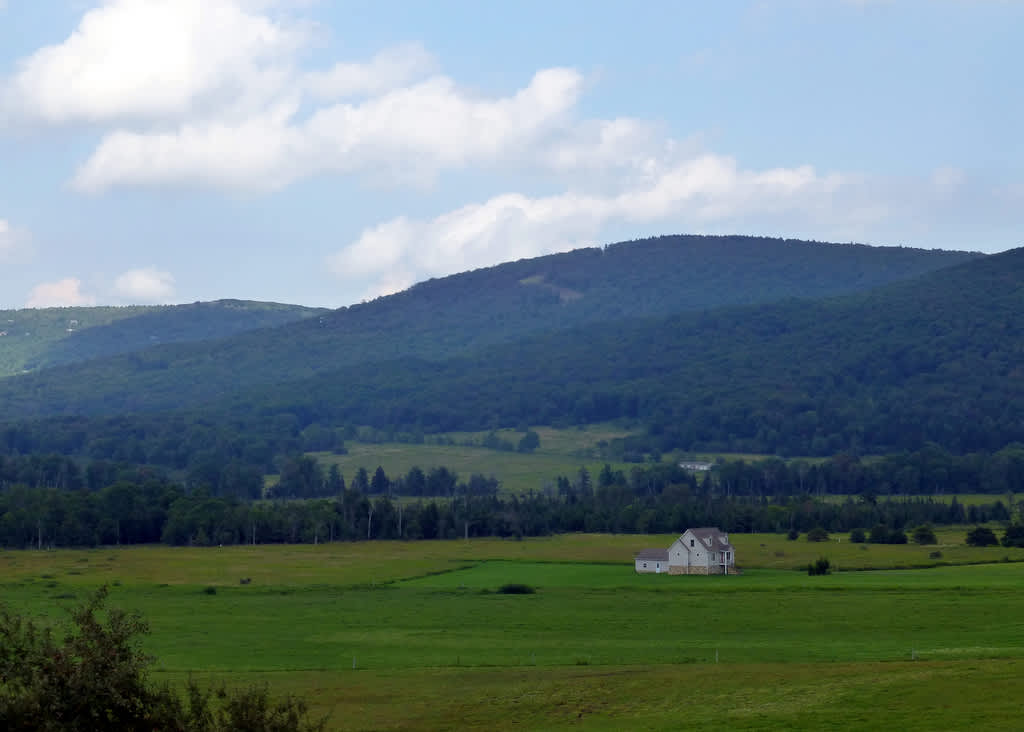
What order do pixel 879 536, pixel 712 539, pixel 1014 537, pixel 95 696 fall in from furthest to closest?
pixel 879 536 < pixel 1014 537 < pixel 712 539 < pixel 95 696

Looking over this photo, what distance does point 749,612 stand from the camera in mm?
73312

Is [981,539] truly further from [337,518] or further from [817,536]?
[337,518]

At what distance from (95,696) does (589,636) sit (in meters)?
37.9

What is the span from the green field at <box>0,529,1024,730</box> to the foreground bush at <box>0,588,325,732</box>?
47.4ft

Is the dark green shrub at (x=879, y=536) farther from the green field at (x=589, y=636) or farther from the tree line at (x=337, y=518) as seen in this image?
the tree line at (x=337, y=518)

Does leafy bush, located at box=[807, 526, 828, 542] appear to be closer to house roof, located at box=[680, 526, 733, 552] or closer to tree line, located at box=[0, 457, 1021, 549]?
tree line, located at box=[0, 457, 1021, 549]

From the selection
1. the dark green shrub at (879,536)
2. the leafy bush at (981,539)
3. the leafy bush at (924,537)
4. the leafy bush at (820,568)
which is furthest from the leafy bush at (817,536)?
the leafy bush at (820,568)

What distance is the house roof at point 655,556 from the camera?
103062mm

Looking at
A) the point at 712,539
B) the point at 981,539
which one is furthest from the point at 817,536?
the point at 712,539

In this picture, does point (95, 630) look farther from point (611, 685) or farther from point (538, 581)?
point (538, 581)

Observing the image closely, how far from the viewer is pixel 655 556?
103 meters

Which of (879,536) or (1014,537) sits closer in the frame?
(1014,537)

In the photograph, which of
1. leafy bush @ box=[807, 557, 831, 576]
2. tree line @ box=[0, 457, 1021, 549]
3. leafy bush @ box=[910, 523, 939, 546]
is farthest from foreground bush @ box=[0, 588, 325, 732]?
tree line @ box=[0, 457, 1021, 549]

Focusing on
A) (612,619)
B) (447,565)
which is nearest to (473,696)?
(612,619)
